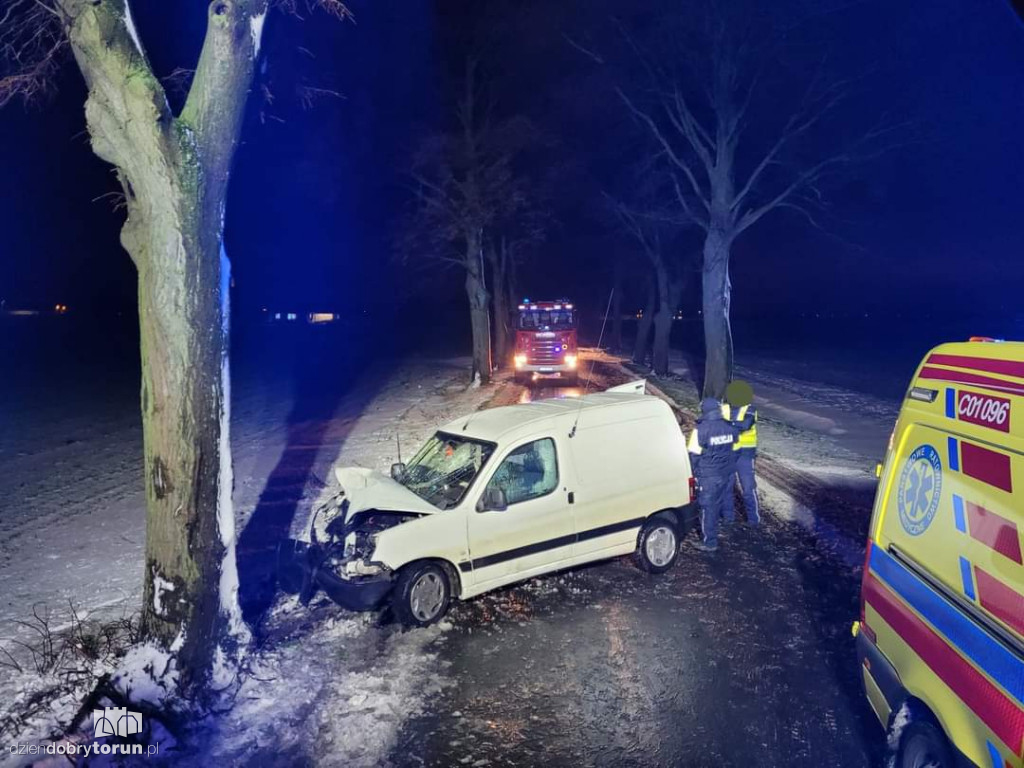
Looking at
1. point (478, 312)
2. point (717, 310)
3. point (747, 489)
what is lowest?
point (747, 489)

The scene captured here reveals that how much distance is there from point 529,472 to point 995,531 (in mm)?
4021

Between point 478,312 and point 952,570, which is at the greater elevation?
point 478,312

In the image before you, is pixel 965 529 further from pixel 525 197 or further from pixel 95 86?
pixel 525 197

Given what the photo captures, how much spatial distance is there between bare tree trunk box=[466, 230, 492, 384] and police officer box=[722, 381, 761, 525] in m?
16.8

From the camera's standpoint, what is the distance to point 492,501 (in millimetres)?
5871

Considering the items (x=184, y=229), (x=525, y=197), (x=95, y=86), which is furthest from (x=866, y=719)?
(x=525, y=197)

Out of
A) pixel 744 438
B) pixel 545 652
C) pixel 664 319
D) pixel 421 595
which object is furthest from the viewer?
pixel 664 319

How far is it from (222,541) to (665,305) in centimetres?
2790

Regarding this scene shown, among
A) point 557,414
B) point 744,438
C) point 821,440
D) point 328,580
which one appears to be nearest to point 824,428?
point 821,440

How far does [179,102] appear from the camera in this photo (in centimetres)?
740

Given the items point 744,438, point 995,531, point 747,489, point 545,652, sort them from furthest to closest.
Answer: point 747,489, point 744,438, point 545,652, point 995,531

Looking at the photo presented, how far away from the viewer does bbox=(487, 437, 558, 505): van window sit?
20.5 ft

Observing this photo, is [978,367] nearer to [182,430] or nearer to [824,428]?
[182,430]

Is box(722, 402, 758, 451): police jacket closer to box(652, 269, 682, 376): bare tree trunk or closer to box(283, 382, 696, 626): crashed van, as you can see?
box(283, 382, 696, 626): crashed van
